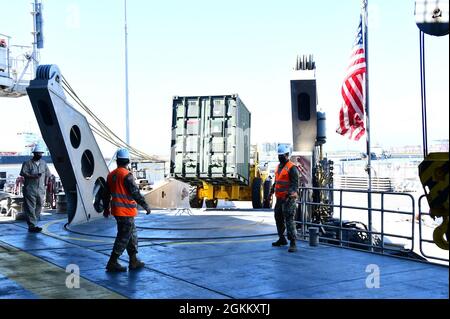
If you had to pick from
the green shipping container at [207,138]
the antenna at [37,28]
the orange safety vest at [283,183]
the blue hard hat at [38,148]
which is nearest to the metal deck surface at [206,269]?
the orange safety vest at [283,183]

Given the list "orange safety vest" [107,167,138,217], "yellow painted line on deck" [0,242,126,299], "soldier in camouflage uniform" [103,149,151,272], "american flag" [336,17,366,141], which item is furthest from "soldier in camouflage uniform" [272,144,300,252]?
"american flag" [336,17,366,141]

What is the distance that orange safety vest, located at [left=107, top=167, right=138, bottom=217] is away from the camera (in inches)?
301

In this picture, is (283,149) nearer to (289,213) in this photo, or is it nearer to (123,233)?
(289,213)

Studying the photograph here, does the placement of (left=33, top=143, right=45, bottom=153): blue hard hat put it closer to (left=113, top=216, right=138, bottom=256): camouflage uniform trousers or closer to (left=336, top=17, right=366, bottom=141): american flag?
(left=113, top=216, right=138, bottom=256): camouflage uniform trousers

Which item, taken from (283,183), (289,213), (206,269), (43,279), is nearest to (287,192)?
(283,183)

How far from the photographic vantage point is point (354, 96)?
46.6ft

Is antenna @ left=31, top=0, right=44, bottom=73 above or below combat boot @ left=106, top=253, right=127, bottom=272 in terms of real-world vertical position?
above

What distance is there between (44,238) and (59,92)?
3.74 meters

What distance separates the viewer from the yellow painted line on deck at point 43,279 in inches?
255

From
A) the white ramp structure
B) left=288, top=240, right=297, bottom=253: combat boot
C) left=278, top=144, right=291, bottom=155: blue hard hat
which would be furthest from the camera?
the white ramp structure

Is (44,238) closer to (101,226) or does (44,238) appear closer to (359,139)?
(101,226)

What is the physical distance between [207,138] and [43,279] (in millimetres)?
10990

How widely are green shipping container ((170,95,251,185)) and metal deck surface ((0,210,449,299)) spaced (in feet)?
18.7
